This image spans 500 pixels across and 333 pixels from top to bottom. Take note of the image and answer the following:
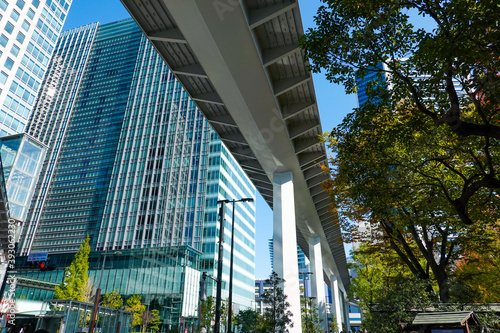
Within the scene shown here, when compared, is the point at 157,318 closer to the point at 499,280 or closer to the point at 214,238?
the point at 214,238

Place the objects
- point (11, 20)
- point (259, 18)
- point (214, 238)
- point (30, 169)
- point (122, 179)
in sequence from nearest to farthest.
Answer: point (259, 18) → point (30, 169) → point (11, 20) → point (214, 238) → point (122, 179)

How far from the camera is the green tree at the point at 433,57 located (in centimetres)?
577

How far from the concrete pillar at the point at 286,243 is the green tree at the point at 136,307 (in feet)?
97.9

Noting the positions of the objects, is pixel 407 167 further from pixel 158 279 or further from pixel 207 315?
pixel 158 279

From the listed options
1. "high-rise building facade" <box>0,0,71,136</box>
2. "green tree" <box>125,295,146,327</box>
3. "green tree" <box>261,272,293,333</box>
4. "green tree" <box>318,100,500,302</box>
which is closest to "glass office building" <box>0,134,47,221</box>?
"high-rise building facade" <box>0,0,71,136</box>

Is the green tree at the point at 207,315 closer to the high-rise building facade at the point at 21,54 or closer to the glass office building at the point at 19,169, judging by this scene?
the glass office building at the point at 19,169

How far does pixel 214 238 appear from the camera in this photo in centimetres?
5538

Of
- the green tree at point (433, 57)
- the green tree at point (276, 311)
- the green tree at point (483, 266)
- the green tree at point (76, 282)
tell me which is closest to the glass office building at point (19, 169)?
the green tree at point (76, 282)

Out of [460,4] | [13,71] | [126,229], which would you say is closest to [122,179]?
[126,229]

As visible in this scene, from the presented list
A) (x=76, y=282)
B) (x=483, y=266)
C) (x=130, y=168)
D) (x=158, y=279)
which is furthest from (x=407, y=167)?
(x=130, y=168)

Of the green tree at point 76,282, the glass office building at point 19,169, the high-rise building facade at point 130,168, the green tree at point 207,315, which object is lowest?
the green tree at point 207,315

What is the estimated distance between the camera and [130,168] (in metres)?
68.2

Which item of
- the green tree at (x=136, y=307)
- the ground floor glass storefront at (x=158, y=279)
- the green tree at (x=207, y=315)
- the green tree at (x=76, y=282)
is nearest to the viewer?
the green tree at (x=76, y=282)

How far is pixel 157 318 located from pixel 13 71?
35.2 meters
